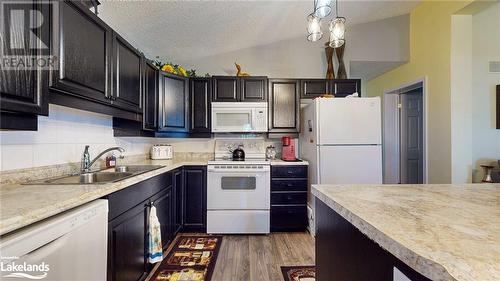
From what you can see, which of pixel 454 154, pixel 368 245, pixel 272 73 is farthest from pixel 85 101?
pixel 454 154

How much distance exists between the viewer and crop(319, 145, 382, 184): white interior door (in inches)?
102

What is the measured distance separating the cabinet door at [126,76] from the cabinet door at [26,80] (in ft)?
1.99

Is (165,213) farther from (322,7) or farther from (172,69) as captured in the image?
(322,7)

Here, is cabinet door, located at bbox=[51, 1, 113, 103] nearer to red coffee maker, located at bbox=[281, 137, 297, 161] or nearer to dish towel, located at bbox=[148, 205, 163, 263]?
dish towel, located at bbox=[148, 205, 163, 263]

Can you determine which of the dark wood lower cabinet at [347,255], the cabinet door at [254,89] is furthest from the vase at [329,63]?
the dark wood lower cabinet at [347,255]

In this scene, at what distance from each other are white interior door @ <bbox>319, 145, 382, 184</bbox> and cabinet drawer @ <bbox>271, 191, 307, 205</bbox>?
0.35 m

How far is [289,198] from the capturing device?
2779 mm

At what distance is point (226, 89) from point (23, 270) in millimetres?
2566

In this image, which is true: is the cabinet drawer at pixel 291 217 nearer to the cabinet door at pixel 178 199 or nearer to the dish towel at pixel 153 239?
the cabinet door at pixel 178 199

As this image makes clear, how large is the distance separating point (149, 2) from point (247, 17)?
1056 millimetres

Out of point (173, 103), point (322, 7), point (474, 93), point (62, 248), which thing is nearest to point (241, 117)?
point (173, 103)

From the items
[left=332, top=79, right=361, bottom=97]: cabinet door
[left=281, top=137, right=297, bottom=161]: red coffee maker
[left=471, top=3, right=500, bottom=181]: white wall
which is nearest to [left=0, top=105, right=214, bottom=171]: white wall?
[left=281, top=137, right=297, bottom=161]: red coffee maker

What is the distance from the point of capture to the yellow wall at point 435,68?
2758 millimetres

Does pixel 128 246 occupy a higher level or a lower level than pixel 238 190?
lower
